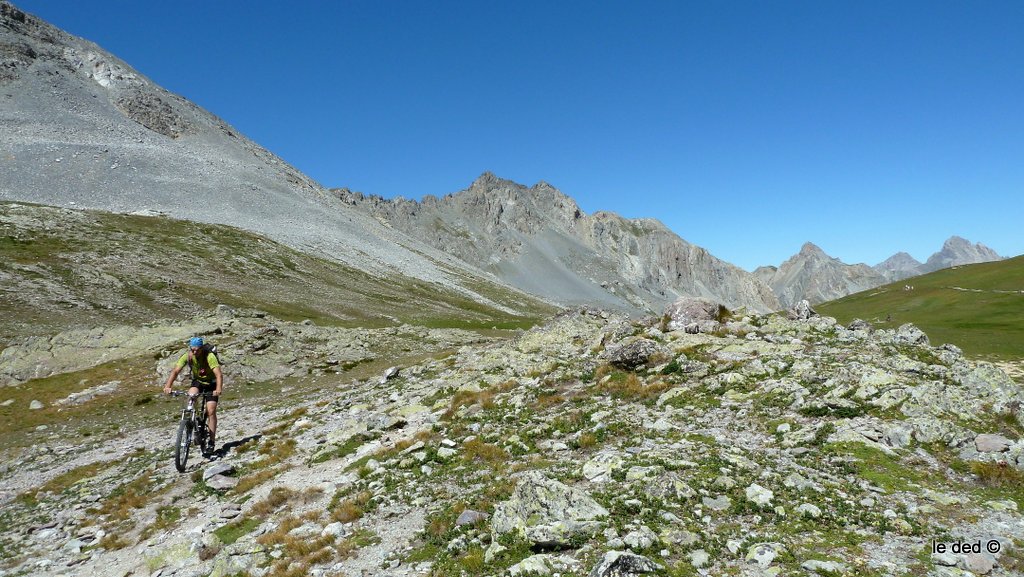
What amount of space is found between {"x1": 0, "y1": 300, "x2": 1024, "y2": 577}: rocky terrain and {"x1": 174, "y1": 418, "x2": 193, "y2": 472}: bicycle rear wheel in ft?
2.09

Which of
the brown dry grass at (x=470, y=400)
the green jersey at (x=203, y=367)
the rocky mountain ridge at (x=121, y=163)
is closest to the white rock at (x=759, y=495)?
the brown dry grass at (x=470, y=400)

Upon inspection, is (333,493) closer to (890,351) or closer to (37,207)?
(890,351)

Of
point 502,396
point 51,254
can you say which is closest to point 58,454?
point 502,396

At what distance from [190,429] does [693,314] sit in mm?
26222

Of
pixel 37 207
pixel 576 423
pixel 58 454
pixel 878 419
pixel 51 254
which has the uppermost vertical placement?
pixel 37 207

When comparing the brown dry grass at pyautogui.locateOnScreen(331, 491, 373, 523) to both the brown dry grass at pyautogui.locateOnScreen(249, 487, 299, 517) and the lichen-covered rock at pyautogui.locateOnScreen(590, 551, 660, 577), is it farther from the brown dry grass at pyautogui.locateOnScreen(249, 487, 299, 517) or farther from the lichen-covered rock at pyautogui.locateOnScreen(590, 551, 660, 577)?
the lichen-covered rock at pyautogui.locateOnScreen(590, 551, 660, 577)

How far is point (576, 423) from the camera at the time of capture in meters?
17.0

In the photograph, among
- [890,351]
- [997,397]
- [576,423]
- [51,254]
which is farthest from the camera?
[51,254]

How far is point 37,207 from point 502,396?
14779 centimetres

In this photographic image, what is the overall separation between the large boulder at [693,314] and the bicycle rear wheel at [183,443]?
78.6ft

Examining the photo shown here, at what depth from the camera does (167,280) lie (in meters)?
89.6

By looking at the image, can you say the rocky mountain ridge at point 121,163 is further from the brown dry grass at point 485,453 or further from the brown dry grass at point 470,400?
the brown dry grass at point 485,453

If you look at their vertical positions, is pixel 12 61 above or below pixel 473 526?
above

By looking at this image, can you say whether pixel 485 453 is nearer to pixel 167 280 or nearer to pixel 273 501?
pixel 273 501
